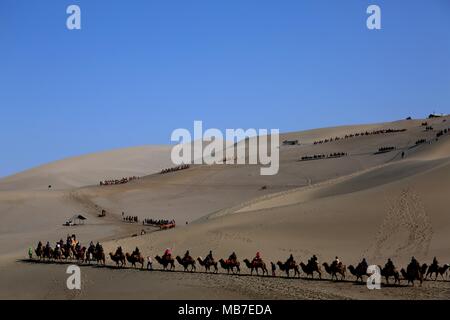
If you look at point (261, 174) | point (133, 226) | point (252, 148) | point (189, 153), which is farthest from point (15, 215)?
point (189, 153)

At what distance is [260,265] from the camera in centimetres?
2666

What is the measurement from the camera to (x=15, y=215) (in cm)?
5344

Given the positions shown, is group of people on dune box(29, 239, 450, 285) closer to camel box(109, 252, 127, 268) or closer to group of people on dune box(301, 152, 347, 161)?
camel box(109, 252, 127, 268)

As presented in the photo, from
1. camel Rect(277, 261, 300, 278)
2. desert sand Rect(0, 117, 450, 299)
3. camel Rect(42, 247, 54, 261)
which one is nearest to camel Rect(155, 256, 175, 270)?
desert sand Rect(0, 117, 450, 299)

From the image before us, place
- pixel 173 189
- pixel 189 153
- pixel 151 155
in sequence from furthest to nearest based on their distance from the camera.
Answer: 1. pixel 151 155
2. pixel 189 153
3. pixel 173 189

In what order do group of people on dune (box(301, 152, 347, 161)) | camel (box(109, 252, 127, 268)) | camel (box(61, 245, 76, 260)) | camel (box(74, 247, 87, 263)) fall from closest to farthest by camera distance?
1. camel (box(109, 252, 127, 268))
2. camel (box(74, 247, 87, 263))
3. camel (box(61, 245, 76, 260))
4. group of people on dune (box(301, 152, 347, 161))

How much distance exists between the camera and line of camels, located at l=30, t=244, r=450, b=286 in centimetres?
2375

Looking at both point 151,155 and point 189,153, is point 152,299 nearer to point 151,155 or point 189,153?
point 189,153

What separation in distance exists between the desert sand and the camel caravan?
583 mm

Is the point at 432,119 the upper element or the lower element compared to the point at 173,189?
upper

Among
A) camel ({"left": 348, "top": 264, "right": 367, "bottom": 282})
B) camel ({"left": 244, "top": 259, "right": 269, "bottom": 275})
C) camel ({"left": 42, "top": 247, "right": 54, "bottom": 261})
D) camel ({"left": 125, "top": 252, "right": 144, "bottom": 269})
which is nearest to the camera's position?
camel ({"left": 348, "top": 264, "right": 367, "bottom": 282})

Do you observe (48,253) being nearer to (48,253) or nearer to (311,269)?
(48,253)

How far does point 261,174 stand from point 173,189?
7784 millimetres

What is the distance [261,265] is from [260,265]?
0.11 feet
